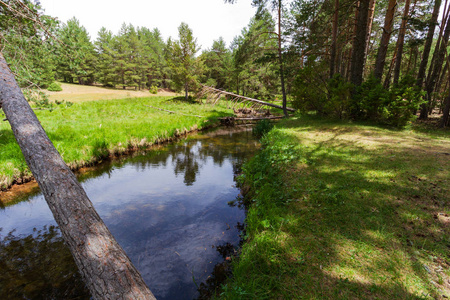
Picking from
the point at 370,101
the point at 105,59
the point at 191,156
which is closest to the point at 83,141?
the point at 191,156

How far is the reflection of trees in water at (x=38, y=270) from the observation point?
10.3 ft

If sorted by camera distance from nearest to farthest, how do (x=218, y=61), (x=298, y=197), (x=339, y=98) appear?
(x=298, y=197)
(x=339, y=98)
(x=218, y=61)

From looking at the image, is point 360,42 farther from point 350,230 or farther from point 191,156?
point 350,230

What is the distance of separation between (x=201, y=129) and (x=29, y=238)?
46.1 feet

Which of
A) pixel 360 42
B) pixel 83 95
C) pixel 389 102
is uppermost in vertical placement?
pixel 360 42

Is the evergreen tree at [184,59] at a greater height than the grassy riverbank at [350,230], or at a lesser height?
greater


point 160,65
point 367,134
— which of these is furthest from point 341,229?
point 160,65

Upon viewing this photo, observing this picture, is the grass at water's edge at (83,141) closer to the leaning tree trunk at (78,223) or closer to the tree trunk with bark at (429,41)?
the leaning tree trunk at (78,223)

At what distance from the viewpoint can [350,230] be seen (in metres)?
3.17

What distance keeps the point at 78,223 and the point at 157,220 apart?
3.14 meters

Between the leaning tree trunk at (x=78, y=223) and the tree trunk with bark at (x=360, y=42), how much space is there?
44.6ft

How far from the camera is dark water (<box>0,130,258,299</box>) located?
142 inches

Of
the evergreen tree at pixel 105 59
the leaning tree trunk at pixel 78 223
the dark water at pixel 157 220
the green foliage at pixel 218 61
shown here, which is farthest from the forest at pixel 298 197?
the evergreen tree at pixel 105 59

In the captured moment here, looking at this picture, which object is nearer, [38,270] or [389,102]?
[38,270]
